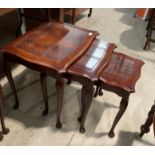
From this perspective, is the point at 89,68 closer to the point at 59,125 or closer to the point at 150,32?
the point at 59,125

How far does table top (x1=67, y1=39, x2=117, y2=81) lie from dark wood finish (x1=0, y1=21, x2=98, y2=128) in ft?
0.11

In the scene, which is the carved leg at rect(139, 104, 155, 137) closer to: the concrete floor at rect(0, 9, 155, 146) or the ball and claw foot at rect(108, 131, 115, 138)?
the concrete floor at rect(0, 9, 155, 146)

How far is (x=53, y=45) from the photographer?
1.39 m

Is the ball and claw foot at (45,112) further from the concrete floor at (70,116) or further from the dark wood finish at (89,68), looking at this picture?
the dark wood finish at (89,68)

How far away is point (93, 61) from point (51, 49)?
287 mm

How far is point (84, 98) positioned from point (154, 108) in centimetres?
46

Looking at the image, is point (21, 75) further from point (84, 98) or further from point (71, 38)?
point (84, 98)

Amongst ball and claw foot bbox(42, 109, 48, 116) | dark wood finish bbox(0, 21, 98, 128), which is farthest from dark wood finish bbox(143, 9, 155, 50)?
ball and claw foot bbox(42, 109, 48, 116)

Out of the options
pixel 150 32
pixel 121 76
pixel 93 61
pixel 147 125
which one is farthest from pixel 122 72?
pixel 150 32

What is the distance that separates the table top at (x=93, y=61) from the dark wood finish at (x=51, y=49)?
0.11 ft

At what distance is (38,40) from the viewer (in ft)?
4.66

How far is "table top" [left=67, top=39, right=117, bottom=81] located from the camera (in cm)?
123

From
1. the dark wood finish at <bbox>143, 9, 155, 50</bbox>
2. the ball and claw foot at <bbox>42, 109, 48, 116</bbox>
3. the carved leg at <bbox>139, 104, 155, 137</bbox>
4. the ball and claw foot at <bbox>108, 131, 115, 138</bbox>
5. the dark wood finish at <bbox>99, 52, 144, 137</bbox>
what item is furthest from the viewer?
the dark wood finish at <bbox>143, 9, 155, 50</bbox>

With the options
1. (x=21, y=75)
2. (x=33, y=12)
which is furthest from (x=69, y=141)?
(x=33, y=12)
